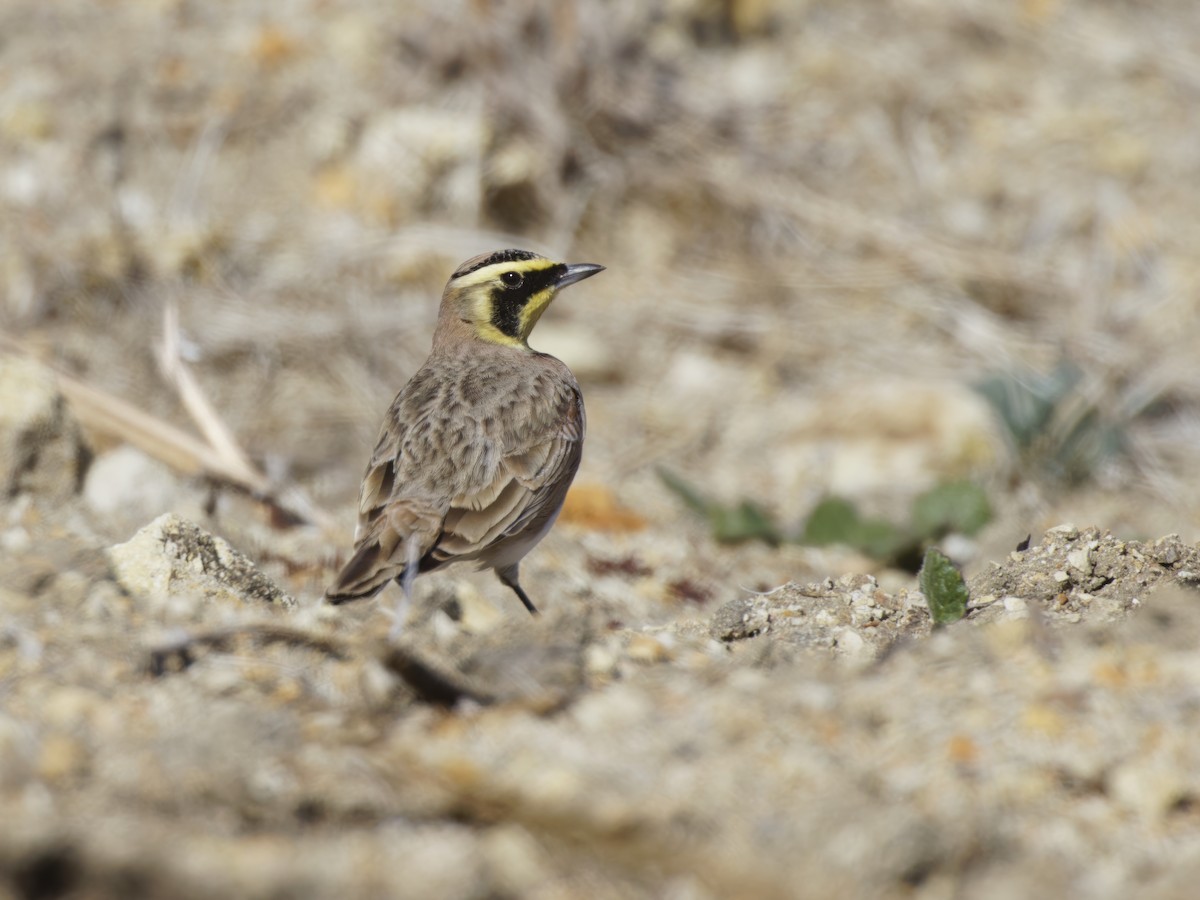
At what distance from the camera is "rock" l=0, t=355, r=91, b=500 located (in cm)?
537

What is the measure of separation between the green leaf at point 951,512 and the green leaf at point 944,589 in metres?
2.26

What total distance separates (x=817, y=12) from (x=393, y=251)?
12.9ft

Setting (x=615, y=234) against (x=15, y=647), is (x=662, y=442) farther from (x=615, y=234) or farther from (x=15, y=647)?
(x=15, y=647)

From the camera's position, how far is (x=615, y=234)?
9.27 m

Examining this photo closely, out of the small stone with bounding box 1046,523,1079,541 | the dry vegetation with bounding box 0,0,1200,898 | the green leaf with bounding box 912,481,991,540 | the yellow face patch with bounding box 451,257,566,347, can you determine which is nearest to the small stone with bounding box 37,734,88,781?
the dry vegetation with bounding box 0,0,1200,898

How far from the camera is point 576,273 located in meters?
5.63

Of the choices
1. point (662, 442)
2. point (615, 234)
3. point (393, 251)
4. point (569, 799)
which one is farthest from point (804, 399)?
point (569, 799)

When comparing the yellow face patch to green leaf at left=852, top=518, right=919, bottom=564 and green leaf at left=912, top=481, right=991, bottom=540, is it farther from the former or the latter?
green leaf at left=912, top=481, right=991, bottom=540

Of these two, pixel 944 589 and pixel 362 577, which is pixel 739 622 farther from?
pixel 362 577

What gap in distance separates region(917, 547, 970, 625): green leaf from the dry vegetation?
10 cm

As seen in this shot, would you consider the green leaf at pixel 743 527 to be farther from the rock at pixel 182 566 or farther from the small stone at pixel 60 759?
the small stone at pixel 60 759

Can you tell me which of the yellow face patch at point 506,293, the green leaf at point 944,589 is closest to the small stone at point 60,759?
the green leaf at point 944,589

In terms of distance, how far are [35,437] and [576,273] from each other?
2019 millimetres

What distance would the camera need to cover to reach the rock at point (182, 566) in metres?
4.07
